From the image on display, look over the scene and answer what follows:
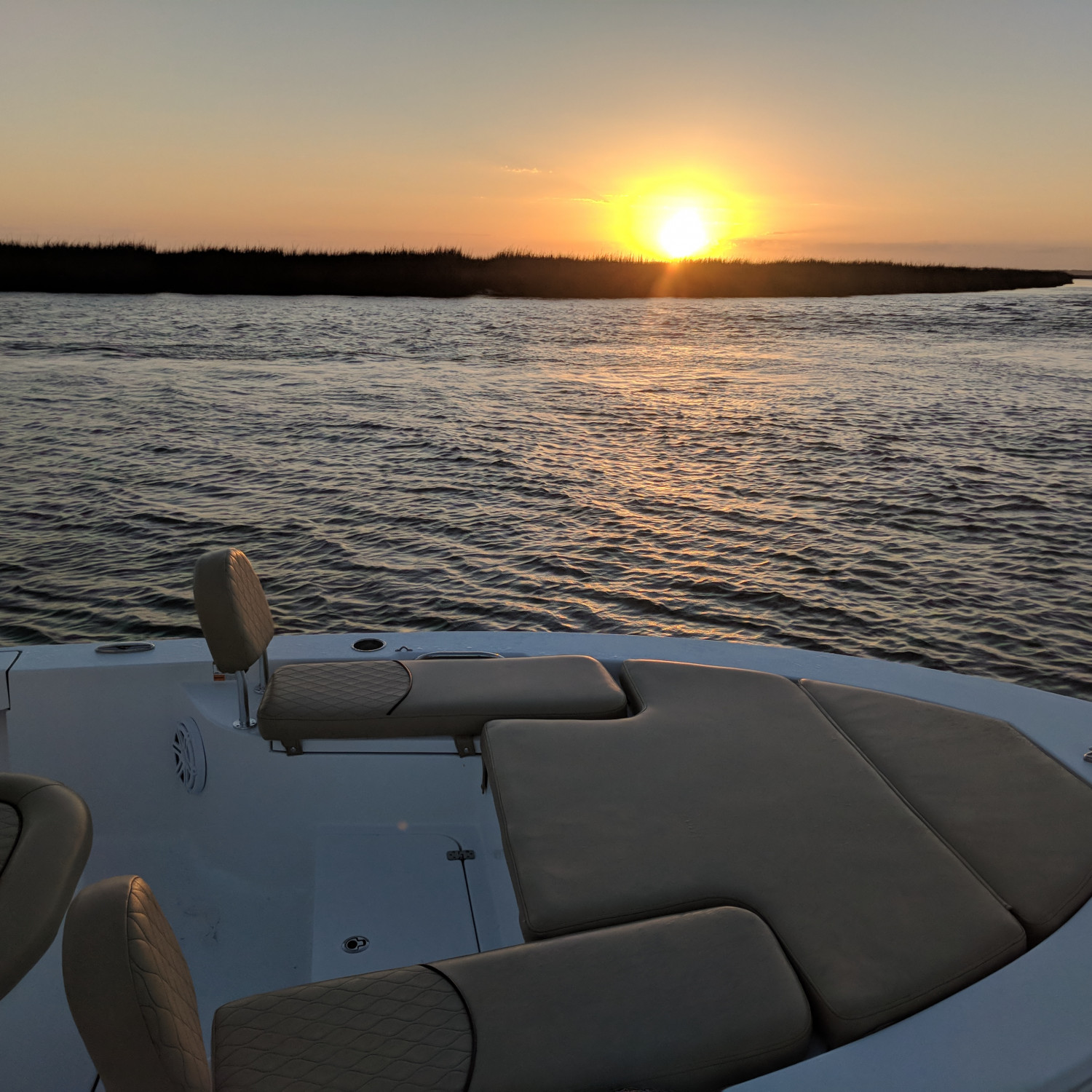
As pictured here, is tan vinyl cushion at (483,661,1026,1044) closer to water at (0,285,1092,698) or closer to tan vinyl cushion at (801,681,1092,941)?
tan vinyl cushion at (801,681,1092,941)

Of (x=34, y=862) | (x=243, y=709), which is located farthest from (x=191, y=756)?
(x=34, y=862)

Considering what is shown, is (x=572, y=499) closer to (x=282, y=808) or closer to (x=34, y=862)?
(x=282, y=808)

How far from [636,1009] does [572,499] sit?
26.6ft

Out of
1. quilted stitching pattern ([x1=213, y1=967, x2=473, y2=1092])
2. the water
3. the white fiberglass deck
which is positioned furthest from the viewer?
the water

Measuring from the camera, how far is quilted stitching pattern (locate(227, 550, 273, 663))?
2168 mm

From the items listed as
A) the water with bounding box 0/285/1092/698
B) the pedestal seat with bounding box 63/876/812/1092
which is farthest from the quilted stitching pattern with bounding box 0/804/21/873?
the water with bounding box 0/285/1092/698

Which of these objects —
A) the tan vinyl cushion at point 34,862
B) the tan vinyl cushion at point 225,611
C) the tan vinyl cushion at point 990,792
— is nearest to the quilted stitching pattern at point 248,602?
the tan vinyl cushion at point 225,611

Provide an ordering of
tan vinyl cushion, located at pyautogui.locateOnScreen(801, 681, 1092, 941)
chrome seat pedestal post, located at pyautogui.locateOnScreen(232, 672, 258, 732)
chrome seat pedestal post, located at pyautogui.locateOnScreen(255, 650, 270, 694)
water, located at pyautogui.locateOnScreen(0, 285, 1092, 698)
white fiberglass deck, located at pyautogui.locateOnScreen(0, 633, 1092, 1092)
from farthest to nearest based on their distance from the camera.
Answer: water, located at pyautogui.locateOnScreen(0, 285, 1092, 698) → chrome seat pedestal post, located at pyautogui.locateOnScreen(255, 650, 270, 694) → chrome seat pedestal post, located at pyautogui.locateOnScreen(232, 672, 258, 732) → white fiberglass deck, located at pyautogui.locateOnScreen(0, 633, 1092, 1092) → tan vinyl cushion, located at pyautogui.locateOnScreen(801, 681, 1092, 941)

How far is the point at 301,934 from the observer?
230 cm

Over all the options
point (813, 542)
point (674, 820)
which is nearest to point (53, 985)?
point (674, 820)

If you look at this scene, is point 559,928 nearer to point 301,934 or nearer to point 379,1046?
point 379,1046

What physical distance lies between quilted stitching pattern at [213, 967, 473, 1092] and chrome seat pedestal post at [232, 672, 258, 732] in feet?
3.73

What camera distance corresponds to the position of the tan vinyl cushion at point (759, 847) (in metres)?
1.37

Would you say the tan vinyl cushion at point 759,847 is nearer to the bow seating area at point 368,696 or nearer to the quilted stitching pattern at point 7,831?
the bow seating area at point 368,696
